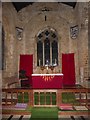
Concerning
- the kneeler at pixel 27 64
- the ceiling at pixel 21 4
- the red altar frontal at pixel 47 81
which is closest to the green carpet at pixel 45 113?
the red altar frontal at pixel 47 81

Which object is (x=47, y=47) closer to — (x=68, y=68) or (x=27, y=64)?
(x=27, y=64)

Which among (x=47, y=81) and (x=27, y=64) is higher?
(x=27, y=64)

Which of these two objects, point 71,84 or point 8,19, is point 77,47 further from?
point 8,19

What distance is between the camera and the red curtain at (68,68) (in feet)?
49.3

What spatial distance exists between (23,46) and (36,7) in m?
2.70

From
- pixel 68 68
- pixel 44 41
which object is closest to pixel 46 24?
pixel 44 41

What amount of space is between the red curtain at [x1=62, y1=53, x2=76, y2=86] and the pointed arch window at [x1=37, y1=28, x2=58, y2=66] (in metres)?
0.72

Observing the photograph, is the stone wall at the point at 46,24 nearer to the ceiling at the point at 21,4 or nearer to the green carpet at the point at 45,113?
the ceiling at the point at 21,4

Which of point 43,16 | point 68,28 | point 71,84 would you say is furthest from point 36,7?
point 71,84

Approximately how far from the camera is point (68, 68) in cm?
1512

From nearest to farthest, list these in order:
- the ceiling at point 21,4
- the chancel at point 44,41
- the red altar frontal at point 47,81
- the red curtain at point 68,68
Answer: the red altar frontal at point 47,81 → the chancel at point 44,41 → the ceiling at point 21,4 → the red curtain at point 68,68

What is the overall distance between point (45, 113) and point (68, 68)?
32.1 feet

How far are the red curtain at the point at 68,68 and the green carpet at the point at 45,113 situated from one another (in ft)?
31.0

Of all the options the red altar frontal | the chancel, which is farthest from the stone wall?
the red altar frontal
